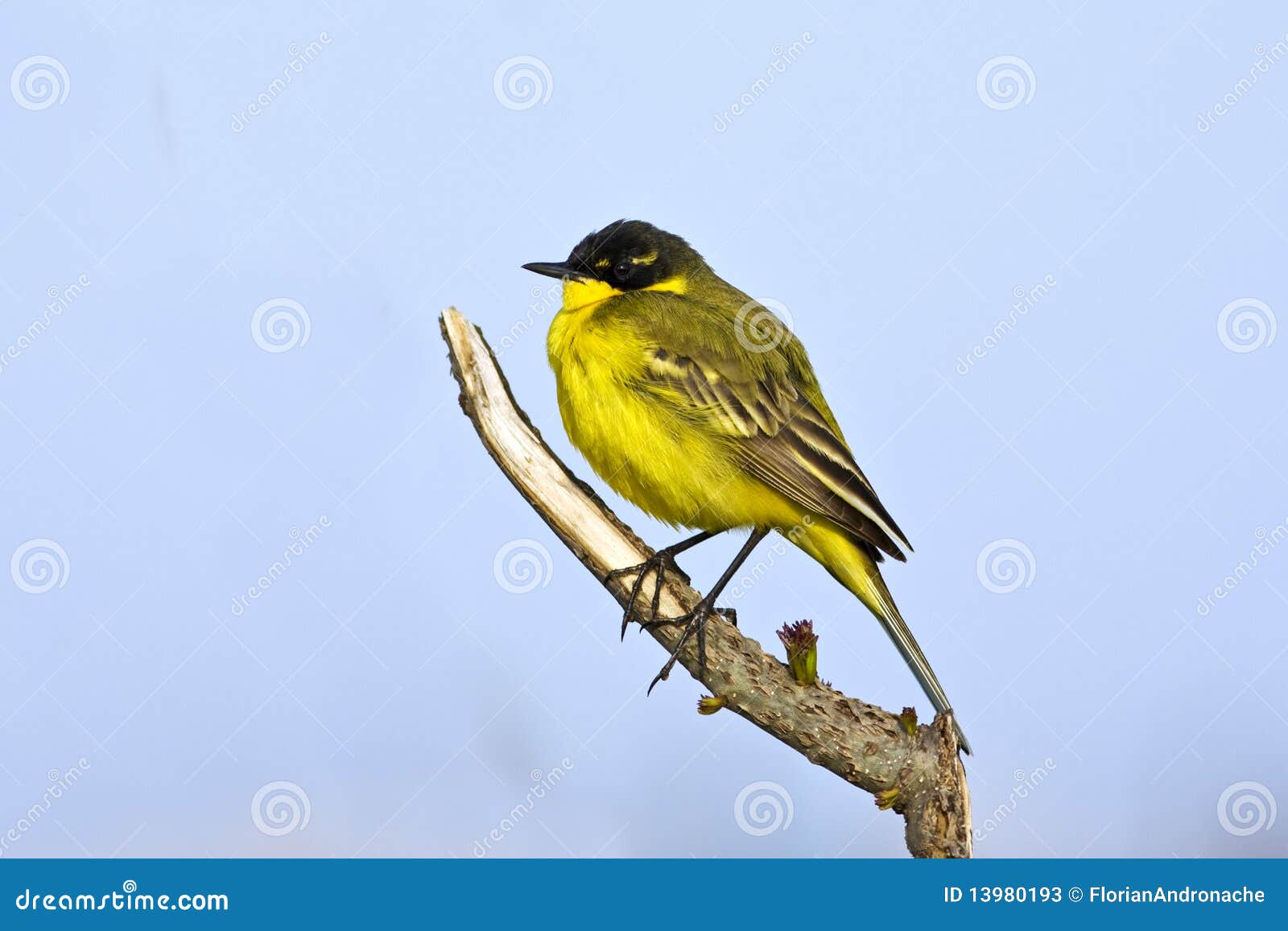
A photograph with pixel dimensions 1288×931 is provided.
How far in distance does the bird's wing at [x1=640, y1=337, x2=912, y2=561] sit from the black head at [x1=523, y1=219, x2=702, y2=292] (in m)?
1.06

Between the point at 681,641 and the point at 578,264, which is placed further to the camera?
→ the point at 578,264

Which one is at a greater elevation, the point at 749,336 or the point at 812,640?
the point at 749,336

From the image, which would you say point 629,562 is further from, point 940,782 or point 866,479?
point 940,782

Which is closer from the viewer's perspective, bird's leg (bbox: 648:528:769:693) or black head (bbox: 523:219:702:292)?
bird's leg (bbox: 648:528:769:693)

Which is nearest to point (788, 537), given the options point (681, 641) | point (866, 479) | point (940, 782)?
point (866, 479)

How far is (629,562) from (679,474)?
685 mm

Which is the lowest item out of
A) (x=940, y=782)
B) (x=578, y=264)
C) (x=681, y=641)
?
(x=681, y=641)

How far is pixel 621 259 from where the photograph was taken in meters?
9.87

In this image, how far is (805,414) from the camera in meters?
9.28

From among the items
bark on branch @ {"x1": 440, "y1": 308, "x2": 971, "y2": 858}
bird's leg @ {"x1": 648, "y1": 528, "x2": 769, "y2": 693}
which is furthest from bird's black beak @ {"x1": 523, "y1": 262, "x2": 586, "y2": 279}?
bird's leg @ {"x1": 648, "y1": 528, "x2": 769, "y2": 693}

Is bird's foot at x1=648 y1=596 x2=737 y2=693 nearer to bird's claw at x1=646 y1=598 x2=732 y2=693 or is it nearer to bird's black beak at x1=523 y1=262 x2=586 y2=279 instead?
bird's claw at x1=646 y1=598 x2=732 y2=693

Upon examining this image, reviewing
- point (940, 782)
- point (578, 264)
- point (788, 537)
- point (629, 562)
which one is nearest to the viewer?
point (940, 782)

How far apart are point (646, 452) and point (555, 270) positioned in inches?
73.7

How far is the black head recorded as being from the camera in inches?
388
